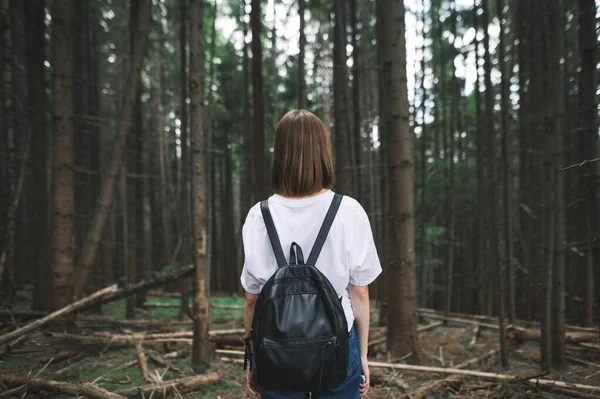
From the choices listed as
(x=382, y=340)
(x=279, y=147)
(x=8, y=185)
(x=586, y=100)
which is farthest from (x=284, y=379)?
(x=8, y=185)

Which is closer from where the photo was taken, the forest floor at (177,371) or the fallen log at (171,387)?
the fallen log at (171,387)

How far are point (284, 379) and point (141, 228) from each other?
9744 millimetres

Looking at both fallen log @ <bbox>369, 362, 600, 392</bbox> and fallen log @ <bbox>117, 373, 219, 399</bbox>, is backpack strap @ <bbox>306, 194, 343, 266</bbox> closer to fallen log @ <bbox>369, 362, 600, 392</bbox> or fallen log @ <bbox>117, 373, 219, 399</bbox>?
fallen log @ <bbox>117, 373, 219, 399</bbox>

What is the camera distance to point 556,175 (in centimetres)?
525

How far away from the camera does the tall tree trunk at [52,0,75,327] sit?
5.45 meters

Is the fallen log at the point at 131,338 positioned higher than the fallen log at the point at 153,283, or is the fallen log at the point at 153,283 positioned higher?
the fallen log at the point at 153,283

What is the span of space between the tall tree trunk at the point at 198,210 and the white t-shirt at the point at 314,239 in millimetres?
3060

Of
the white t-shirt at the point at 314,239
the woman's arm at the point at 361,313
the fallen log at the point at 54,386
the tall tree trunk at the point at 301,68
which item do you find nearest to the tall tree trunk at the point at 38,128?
the fallen log at the point at 54,386

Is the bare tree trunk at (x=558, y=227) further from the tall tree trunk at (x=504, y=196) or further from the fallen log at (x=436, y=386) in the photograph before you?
the fallen log at (x=436, y=386)

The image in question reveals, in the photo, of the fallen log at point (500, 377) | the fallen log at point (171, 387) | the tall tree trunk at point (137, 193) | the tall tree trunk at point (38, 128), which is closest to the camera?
the fallen log at point (171, 387)

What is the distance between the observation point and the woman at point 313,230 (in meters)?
1.83

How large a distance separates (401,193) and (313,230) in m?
3.91

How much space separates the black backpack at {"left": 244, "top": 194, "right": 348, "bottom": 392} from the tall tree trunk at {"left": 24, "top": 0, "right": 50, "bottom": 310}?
725cm

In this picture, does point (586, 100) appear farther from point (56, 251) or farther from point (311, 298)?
point (56, 251)
